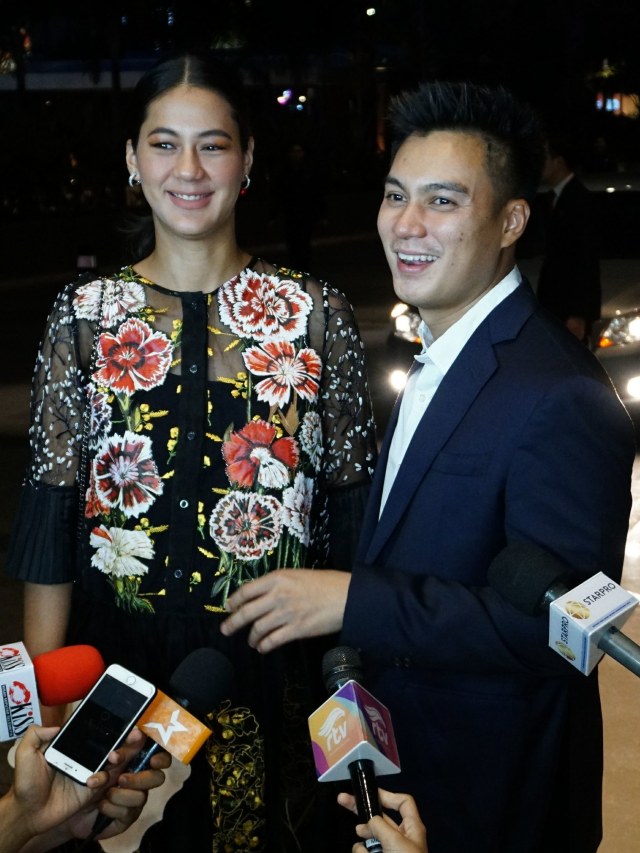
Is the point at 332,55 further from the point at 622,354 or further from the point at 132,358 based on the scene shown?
the point at 132,358

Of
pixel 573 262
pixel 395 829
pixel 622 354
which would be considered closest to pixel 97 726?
pixel 395 829

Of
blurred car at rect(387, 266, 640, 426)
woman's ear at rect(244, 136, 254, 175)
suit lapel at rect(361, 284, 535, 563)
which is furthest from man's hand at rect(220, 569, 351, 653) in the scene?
blurred car at rect(387, 266, 640, 426)

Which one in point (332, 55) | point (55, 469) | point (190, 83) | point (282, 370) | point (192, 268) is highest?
point (332, 55)

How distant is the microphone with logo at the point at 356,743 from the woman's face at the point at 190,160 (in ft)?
4.42

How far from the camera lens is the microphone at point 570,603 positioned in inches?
64.3

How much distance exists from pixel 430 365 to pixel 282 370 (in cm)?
47

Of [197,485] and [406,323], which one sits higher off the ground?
[406,323]

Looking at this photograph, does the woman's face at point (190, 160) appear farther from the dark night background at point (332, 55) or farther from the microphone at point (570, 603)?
the dark night background at point (332, 55)

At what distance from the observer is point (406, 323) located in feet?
26.9

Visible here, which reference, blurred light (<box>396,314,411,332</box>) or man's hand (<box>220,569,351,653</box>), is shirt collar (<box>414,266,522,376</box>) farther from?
blurred light (<box>396,314,411,332</box>)

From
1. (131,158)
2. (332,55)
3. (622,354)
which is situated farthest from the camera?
(332,55)

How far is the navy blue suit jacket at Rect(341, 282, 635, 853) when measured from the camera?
2.13 meters

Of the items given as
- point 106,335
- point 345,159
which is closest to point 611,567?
point 106,335

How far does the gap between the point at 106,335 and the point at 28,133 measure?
25.8 m
